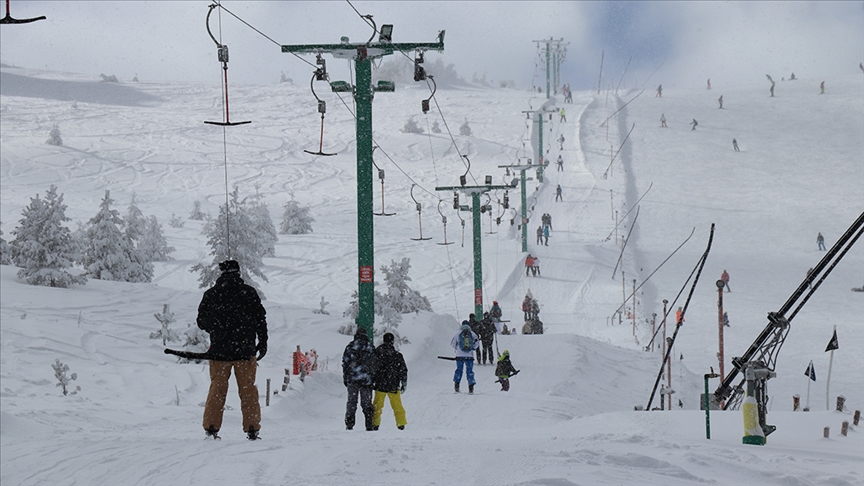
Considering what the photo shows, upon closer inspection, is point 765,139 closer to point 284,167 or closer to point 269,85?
point 284,167

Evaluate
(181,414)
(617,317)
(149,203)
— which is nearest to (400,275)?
(617,317)

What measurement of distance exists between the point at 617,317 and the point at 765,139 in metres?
40.1

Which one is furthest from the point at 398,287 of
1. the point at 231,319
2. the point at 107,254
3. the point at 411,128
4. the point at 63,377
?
the point at 411,128

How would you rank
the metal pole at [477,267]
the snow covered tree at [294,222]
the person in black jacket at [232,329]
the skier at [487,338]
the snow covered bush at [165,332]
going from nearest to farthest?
1. the person in black jacket at [232,329]
2. the snow covered bush at [165,332]
3. the skier at [487,338]
4. the metal pole at [477,267]
5. the snow covered tree at [294,222]

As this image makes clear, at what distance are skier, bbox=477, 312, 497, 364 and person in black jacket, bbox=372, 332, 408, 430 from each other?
10.3 m

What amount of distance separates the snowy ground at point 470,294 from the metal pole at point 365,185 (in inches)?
83.9

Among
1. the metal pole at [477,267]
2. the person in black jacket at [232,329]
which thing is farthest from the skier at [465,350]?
the metal pole at [477,267]

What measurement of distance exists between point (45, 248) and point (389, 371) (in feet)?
60.3

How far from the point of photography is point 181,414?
12859 millimetres

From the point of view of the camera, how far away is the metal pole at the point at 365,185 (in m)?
15.5

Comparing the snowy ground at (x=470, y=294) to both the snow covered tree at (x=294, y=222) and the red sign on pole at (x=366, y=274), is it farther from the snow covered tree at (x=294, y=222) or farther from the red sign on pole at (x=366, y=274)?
the red sign on pole at (x=366, y=274)

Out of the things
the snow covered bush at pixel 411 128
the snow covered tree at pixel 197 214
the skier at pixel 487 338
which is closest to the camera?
the skier at pixel 487 338

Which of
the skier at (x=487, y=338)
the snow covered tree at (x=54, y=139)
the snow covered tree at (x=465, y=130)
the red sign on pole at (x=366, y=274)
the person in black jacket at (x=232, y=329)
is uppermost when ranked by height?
the snow covered tree at (x=465, y=130)

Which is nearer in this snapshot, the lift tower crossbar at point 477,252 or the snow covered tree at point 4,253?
the lift tower crossbar at point 477,252
